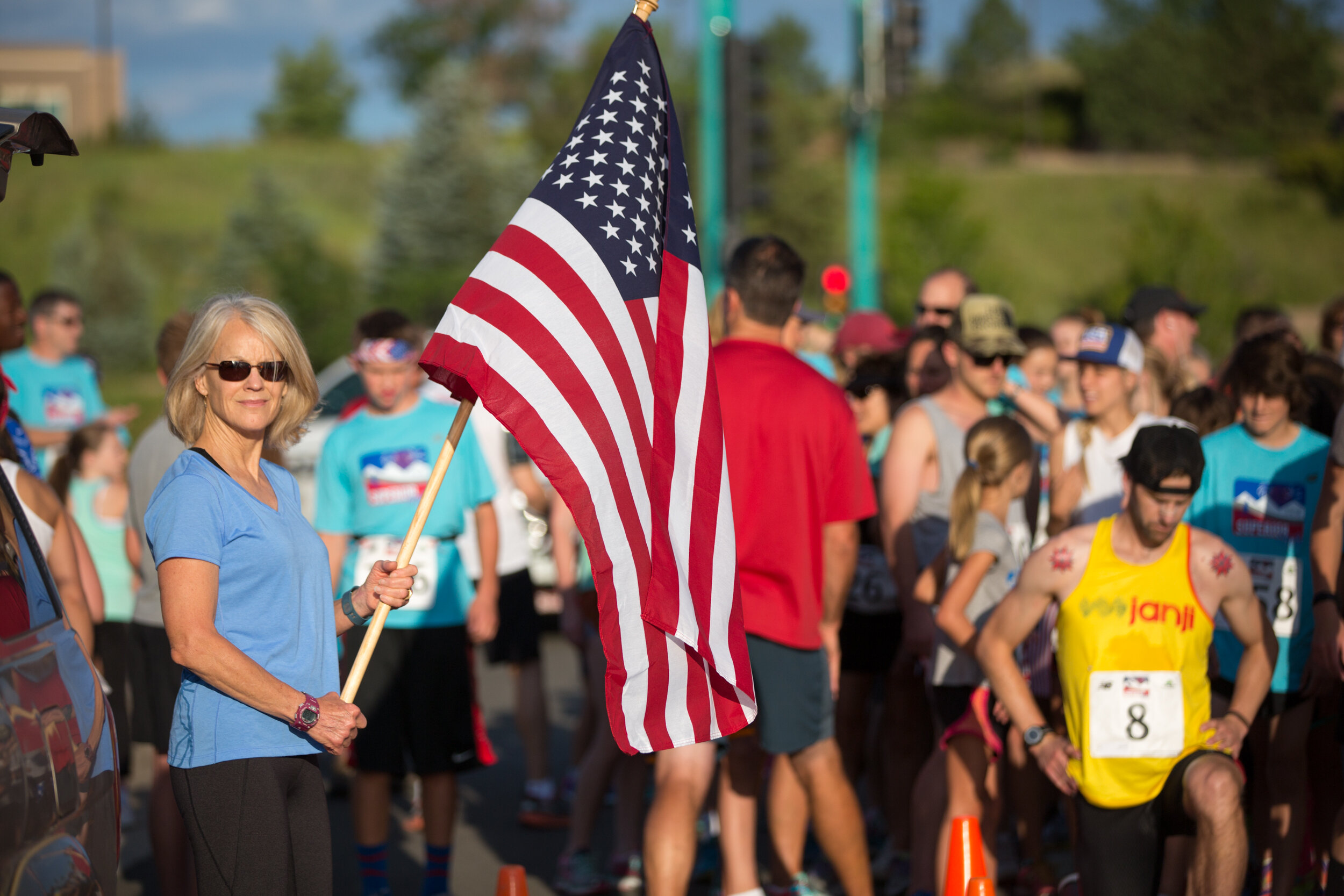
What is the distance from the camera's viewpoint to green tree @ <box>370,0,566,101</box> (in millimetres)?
67688

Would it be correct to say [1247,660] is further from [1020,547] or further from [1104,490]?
[1104,490]

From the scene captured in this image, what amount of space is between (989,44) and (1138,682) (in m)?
81.2

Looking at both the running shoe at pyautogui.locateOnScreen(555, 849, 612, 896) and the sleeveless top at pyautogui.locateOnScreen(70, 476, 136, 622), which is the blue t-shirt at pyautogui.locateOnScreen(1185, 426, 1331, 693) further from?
the sleeveless top at pyautogui.locateOnScreen(70, 476, 136, 622)

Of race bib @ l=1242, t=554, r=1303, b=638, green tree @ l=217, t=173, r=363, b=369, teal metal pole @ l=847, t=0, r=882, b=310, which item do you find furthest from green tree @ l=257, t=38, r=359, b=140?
race bib @ l=1242, t=554, r=1303, b=638

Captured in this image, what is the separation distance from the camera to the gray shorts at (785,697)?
4520 mm

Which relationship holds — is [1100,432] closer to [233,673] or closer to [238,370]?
[238,370]

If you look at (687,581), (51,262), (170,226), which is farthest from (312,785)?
(170,226)

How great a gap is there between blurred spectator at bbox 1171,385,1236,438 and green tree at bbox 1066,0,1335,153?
64001 millimetres

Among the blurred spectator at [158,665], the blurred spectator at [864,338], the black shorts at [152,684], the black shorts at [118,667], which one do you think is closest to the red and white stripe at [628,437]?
the blurred spectator at [158,665]

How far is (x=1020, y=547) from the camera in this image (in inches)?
199

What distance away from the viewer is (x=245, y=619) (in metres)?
3.09

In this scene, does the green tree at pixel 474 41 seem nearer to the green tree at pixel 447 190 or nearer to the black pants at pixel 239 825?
the green tree at pixel 447 190

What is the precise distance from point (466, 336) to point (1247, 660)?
2.77 m

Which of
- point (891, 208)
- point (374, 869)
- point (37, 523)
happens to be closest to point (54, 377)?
point (37, 523)
